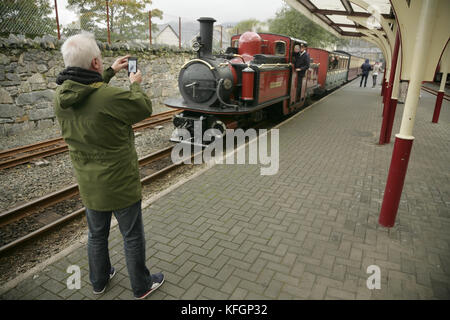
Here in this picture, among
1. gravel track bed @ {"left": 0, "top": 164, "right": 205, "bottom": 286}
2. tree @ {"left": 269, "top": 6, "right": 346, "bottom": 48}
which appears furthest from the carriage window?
tree @ {"left": 269, "top": 6, "right": 346, "bottom": 48}

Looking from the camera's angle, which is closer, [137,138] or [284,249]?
[284,249]

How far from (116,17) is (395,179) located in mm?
15230

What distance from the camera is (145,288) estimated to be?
274cm

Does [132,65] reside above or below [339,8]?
below

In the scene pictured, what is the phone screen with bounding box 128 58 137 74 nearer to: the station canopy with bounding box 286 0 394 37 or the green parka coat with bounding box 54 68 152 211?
the green parka coat with bounding box 54 68 152 211

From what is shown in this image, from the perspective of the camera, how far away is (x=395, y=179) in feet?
12.2

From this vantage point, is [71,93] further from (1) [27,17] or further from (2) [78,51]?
(1) [27,17]

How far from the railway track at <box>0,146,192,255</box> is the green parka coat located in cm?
187

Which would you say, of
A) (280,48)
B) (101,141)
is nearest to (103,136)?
(101,141)
